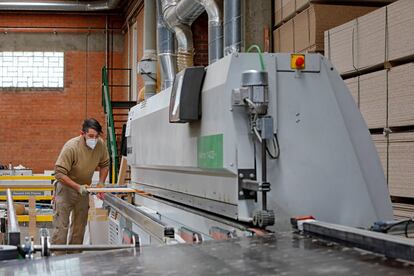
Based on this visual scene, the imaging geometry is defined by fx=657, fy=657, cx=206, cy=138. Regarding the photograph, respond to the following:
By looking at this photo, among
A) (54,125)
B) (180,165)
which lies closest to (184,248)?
(180,165)

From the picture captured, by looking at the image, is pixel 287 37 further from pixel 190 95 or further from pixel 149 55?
pixel 149 55

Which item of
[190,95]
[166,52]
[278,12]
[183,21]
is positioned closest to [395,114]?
[190,95]

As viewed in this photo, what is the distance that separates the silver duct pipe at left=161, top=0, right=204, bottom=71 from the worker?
139cm

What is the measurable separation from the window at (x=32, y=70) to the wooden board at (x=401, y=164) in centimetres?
1215

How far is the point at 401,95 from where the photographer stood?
4.20 m

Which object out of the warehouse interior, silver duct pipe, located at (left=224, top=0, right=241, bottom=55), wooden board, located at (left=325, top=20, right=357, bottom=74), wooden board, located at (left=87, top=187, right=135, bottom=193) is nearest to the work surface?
the warehouse interior

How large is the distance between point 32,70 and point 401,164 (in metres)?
12.5

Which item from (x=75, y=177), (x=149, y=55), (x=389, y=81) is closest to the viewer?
(x=389, y=81)

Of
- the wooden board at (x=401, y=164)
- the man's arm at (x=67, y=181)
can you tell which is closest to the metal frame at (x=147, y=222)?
the man's arm at (x=67, y=181)

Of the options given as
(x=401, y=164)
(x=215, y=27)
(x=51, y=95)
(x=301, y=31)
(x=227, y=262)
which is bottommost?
(x=227, y=262)

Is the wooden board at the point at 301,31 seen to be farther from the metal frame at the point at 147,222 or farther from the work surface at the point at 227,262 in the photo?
the work surface at the point at 227,262

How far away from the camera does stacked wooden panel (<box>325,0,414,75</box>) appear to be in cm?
418

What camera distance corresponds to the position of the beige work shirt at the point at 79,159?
655cm

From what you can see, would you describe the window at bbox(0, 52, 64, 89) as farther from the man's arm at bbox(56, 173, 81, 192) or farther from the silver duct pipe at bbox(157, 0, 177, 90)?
the man's arm at bbox(56, 173, 81, 192)
